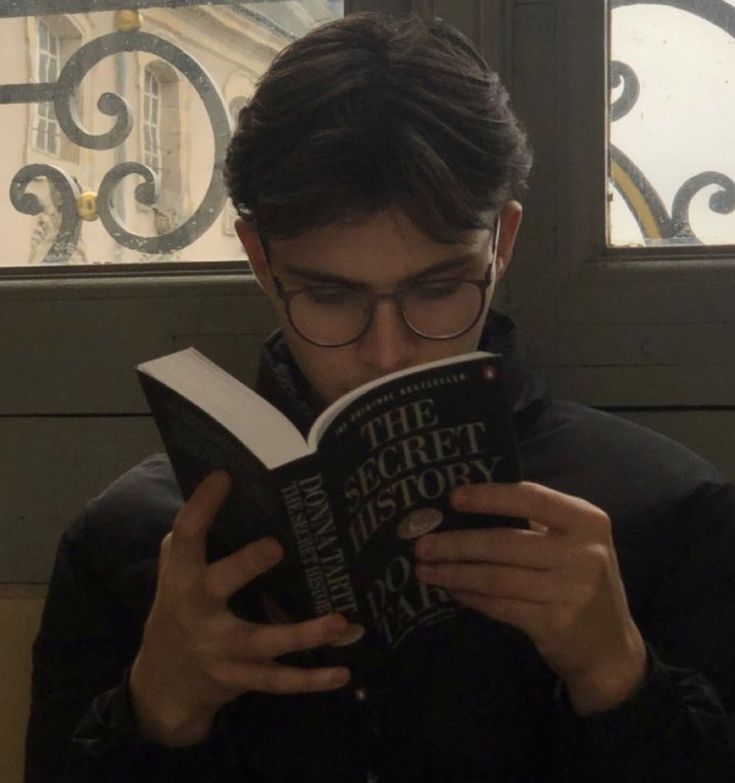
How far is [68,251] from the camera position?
1.42 m

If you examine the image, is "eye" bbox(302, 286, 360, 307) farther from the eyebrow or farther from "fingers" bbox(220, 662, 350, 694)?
"fingers" bbox(220, 662, 350, 694)

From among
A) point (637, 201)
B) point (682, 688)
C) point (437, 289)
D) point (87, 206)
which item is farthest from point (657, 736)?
point (87, 206)

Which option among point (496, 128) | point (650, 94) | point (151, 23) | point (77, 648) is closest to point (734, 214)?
point (650, 94)

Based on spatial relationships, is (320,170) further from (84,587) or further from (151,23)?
(151,23)

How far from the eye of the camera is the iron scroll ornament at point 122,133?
54.7 inches

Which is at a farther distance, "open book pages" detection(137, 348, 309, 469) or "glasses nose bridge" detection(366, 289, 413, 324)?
"glasses nose bridge" detection(366, 289, 413, 324)

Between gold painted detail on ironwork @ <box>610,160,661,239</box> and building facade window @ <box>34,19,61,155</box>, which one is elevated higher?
building facade window @ <box>34,19,61,155</box>

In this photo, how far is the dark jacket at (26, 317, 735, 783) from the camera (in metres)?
0.87

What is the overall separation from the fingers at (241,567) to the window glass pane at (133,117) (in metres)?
0.69

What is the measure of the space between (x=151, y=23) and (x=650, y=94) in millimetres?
631

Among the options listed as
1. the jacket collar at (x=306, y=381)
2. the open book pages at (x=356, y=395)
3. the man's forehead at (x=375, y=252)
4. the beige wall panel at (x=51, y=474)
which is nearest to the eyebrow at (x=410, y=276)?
the man's forehead at (x=375, y=252)

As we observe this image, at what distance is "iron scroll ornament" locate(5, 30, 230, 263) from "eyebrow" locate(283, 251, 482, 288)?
0.47 m

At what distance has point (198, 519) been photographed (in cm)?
76

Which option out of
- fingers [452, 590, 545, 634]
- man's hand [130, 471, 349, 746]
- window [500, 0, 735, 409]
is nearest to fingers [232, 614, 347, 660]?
man's hand [130, 471, 349, 746]
